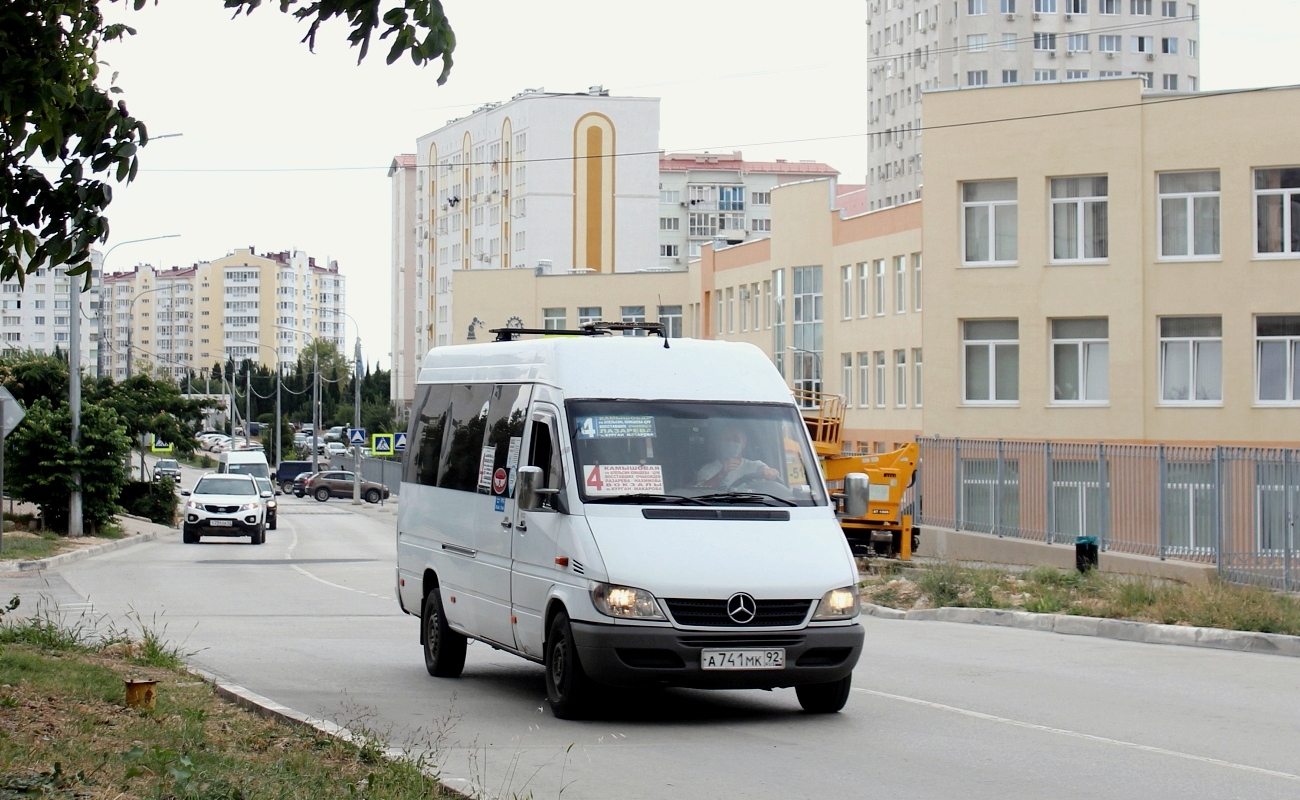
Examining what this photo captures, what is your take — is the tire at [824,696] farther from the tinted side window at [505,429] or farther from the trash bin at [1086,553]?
the trash bin at [1086,553]

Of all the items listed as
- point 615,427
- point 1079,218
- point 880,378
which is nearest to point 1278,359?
point 1079,218

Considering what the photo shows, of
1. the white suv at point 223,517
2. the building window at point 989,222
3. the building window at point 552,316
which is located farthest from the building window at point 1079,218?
the building window at point 552,316

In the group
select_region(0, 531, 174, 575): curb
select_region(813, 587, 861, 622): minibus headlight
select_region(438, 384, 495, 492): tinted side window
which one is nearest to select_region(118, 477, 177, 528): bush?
select_region(0, 531, 174, 575): curb

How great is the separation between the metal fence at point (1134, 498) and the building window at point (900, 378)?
22.3m

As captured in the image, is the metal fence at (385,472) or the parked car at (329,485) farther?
the metal fence at (385,472)

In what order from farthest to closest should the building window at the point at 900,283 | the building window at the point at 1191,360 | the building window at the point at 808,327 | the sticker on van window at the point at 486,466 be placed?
the building window at the point at 808,327, the building window at the point at 900,283, the building window at the point at 1191,360, the sticker on van window at the point at 486,466

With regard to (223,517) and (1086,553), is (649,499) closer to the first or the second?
(1086,553)

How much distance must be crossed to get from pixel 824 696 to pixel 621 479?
1890mm

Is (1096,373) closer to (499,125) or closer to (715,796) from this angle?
(715,796)

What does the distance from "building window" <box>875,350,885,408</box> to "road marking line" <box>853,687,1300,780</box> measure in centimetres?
4450

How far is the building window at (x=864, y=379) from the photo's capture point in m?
57.1

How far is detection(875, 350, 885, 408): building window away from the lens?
55875 mm

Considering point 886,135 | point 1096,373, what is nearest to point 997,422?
point 1096,373

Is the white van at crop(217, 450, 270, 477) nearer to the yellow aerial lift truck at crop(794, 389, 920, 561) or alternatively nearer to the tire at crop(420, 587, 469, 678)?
the yellow aerial lift truck at crop(794, 389, 920, 561)
